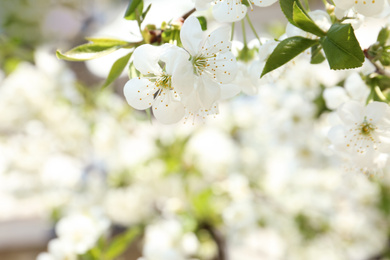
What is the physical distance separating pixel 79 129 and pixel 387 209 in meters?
0.98

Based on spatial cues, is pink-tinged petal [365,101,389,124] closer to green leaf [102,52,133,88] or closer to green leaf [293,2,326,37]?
green leaf [293,2,326,37]

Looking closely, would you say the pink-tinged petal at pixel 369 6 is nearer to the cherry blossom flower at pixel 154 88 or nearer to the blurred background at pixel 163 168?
the cherry blossom flower at pixel 154 88

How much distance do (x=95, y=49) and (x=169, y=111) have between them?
0.36 feet

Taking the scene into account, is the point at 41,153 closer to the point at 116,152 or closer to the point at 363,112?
the point at 116,152

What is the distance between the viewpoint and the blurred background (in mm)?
1183

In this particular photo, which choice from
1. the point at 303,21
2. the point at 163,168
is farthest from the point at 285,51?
the point at 163,168

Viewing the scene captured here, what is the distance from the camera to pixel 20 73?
126 centimetres

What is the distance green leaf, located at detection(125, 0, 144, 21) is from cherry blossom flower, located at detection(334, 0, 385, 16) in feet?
0.57

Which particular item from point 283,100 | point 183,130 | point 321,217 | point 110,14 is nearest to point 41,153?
point 183,130

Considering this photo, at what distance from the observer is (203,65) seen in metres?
0.35

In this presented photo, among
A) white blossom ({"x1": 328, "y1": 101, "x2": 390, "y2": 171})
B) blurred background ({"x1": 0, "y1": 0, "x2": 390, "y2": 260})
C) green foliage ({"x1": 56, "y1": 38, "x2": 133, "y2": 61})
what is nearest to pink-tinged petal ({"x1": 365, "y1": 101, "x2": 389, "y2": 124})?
white blossom ({"x1": 328, "y1": 101, "x2": 390, "y2": 171})

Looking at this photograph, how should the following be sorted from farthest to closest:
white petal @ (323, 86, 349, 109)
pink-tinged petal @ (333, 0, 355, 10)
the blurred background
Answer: the blurred background < white petal @ (323, 86, 349, 109) < pink-tinged petal @ (333, 0, 355, 10)

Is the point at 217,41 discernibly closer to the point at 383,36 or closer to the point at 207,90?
the point at 207,90

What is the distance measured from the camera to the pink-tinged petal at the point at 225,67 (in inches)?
13.6
